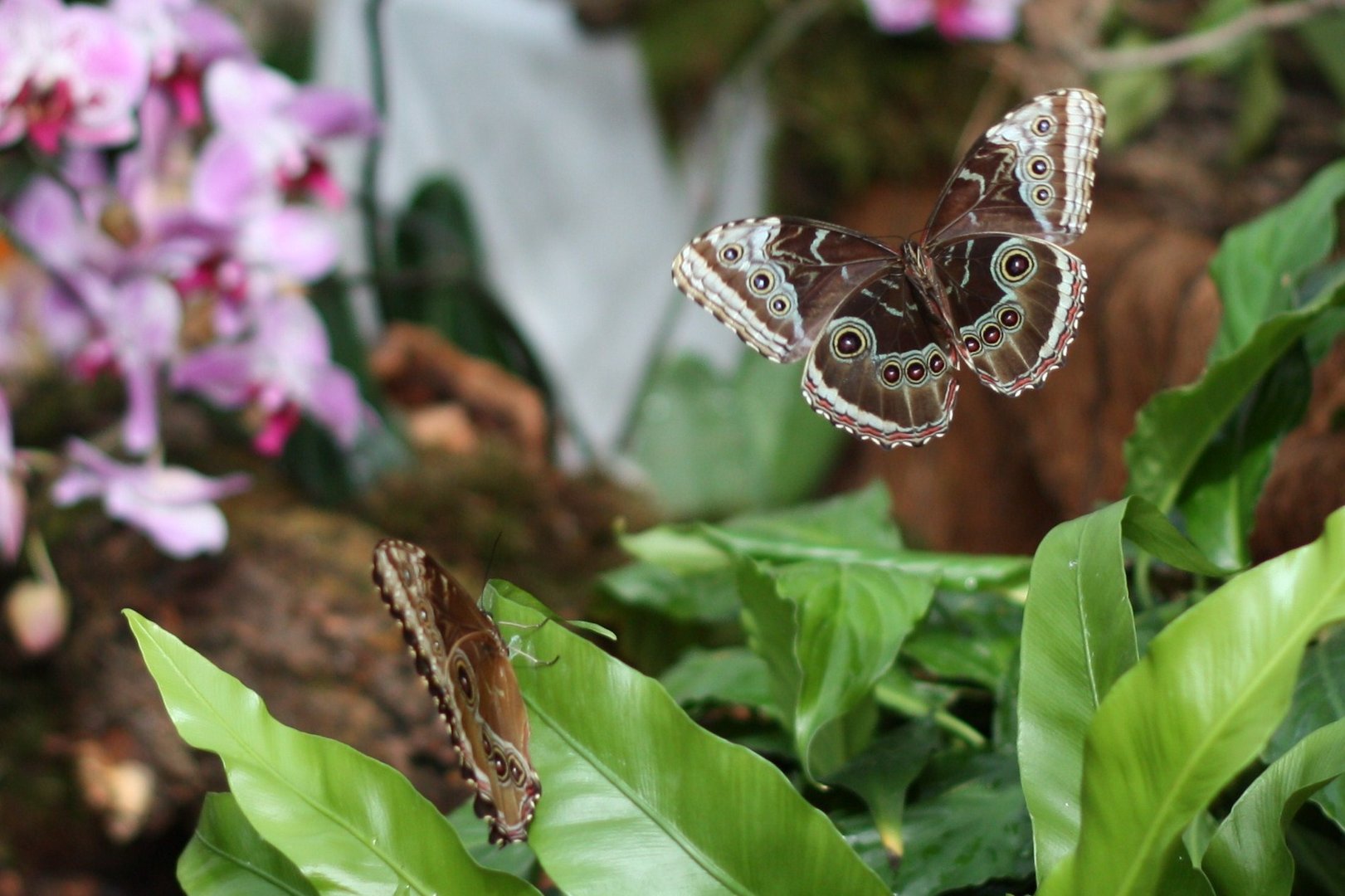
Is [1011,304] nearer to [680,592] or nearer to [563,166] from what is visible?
[680,592]

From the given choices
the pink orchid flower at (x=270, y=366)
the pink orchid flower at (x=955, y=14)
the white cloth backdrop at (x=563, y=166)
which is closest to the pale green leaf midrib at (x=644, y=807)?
the pink orchid flower at (x=270, y=366)

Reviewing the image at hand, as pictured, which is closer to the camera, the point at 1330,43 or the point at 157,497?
the point at 157,497

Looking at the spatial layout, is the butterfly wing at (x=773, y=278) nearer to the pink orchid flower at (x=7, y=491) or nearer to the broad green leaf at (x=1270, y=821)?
the broad green leaf at (x=1270, y=821)

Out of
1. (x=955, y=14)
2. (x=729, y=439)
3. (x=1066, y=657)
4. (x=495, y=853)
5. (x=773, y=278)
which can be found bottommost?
(x=729, y=439)

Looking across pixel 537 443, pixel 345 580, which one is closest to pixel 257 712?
pixel 345 580

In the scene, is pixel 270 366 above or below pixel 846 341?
below

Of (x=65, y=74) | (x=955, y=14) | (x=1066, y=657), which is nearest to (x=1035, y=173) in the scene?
(x=1066, y=657)

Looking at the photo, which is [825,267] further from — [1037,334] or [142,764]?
[142,764]
